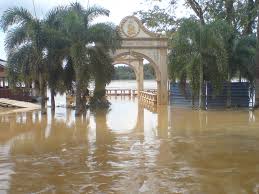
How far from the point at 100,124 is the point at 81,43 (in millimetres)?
→ 5143

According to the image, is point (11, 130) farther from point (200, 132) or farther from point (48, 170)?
point (48, 170)

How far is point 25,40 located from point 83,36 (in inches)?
117

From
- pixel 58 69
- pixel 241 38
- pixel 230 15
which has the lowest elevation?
pixel 58 69

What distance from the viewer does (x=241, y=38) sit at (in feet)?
84.6

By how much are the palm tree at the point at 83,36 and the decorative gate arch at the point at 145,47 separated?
23.4 feet

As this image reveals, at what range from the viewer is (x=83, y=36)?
71.0 feet

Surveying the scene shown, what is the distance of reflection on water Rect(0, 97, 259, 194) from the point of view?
7.41m

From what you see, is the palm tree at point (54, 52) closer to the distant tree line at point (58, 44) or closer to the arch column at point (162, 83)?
the distant tree line at point (58, 44)

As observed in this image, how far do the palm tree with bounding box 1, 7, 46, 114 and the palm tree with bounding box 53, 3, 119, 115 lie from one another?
1.35 meters

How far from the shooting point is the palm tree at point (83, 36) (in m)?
21.2

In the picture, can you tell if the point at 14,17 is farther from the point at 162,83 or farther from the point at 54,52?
the point at 162,83

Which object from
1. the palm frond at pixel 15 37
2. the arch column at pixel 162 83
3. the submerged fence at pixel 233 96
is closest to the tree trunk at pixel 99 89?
the palm frond at pixel 15 37

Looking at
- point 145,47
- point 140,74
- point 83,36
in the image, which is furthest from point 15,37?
point 140,74

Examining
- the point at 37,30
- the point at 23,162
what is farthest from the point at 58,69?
the point at 23,162
